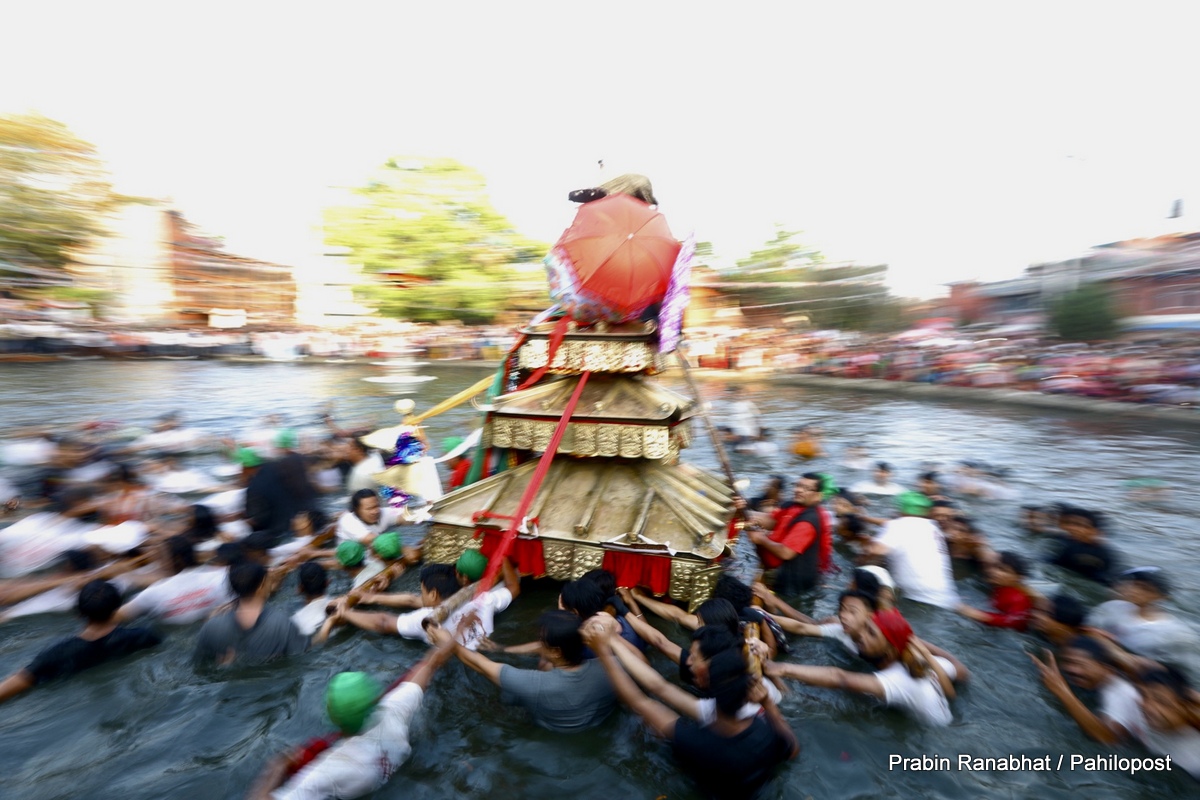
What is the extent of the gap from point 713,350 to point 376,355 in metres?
16.4

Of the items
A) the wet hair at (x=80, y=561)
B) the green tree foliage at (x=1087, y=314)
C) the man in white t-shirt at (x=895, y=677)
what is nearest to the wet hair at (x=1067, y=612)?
the man in white t-shirt at (x=895, y=677)

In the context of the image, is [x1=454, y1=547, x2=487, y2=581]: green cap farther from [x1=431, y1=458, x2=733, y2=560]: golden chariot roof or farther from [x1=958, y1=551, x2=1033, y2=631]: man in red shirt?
[x1=958, y1=551, x2=1033, y2=631]: man in red shirt

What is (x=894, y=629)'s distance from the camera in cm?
329

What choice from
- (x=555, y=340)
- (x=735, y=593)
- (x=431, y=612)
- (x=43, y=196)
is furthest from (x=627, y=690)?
(x=43, y=196)

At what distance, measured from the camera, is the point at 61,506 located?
5.47m

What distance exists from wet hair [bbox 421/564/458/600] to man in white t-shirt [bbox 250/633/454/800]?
1028 millimetres

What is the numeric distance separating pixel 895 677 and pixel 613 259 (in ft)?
10.8

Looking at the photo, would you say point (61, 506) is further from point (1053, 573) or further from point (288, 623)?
point (1053, 573)

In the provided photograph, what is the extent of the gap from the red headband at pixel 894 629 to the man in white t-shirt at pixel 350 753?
2.74 m

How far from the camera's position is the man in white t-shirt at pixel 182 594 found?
13.5 ft

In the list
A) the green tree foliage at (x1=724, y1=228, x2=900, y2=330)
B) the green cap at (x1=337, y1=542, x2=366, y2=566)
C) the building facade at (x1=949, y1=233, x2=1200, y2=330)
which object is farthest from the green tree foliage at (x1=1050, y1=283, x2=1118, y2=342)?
the green cap at (x1=337, y1=542, x2=366, y2=566)

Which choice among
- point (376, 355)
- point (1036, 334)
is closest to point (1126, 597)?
point (1036, 334)

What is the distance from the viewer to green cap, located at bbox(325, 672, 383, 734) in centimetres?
255

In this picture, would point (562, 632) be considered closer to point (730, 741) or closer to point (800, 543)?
point (730, 741)
